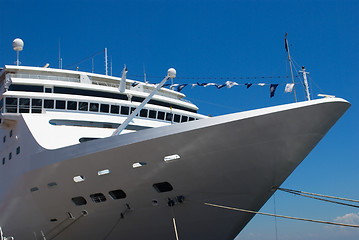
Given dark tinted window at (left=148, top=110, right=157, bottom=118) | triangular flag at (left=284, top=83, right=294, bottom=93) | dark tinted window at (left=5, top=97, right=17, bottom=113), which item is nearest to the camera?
triangular flag at (left=284, top=83, right=294, bottom=93)

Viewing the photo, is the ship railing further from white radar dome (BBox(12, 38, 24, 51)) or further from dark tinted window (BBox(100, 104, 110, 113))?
dark tinted window (BBox(100, 104, 110, 113))

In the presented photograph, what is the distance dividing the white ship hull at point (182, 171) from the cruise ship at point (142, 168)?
0.09 feet

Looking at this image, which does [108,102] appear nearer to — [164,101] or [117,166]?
[164,101]

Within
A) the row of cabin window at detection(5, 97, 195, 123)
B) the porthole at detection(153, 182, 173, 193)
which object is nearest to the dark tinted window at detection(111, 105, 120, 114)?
the row of cabin window at detection(5, 97, 195, 123)

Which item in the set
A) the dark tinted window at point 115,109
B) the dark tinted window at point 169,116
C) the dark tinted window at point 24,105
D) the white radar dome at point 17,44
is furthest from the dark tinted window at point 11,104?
the dark tinted window at point 169,116

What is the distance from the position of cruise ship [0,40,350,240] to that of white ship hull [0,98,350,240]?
0.03 m

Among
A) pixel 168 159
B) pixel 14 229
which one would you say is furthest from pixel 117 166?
pixel 14 229

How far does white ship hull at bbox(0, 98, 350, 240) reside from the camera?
934 centimetres

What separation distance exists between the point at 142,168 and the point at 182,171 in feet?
3.45

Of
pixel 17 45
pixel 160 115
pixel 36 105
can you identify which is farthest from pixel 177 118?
pixel 17 45

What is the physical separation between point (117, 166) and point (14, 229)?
19.3 ft

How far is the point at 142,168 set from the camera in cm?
1012

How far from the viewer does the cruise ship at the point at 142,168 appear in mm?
9438

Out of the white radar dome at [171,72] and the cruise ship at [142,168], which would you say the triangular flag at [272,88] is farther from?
the white radar dome at [171,72]
